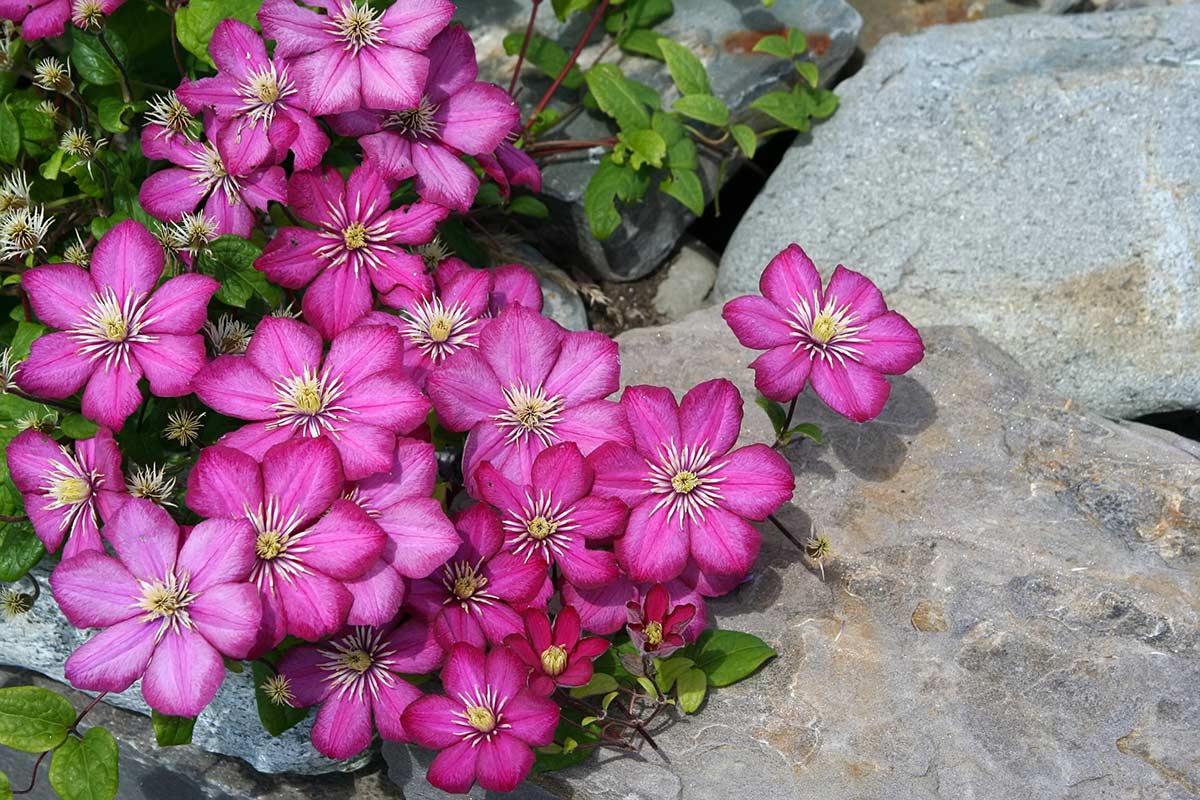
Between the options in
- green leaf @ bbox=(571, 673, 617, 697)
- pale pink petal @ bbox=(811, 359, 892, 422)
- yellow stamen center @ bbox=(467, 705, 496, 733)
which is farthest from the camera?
pale pink petal @ bbox=(811, 359, 892, 422)

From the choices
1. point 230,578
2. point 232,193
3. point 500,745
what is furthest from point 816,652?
point 232,193

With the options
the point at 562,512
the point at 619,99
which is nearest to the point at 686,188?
the point at 619,99

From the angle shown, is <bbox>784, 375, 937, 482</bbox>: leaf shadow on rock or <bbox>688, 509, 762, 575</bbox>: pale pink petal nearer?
<bbox>688, 509, 762, 575</bbox>: pale pink petal

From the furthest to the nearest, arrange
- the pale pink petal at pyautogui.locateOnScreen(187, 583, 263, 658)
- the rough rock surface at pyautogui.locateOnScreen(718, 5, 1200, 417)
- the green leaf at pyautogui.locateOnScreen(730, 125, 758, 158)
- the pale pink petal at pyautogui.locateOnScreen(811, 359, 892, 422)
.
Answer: the green leaf at pyautogui.locateOnScreen(730, 125, 758, 158) < the rough rock surface at pyautogui.locateOnScreen(718, 5, 1200, 417) < the pale pink petal at pyautogui.locateOnScreen(811, 359, 892, 422) < the pale pink petal at pyautogui.locateOnScreen(187, 583, 263, 658)

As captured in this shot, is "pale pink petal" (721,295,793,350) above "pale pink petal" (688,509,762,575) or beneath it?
above

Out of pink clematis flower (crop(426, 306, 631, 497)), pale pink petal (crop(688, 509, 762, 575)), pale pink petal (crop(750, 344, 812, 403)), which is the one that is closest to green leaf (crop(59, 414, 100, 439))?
pink clematis flower (crop(426, 306, 631, 497))

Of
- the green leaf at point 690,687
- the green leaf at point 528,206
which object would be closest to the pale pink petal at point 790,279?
the green leaf at point 690,687

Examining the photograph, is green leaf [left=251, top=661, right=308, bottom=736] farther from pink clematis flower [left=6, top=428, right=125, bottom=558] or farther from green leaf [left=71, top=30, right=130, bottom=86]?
green leaf [left=71, top=30, right=130, bottom=86]

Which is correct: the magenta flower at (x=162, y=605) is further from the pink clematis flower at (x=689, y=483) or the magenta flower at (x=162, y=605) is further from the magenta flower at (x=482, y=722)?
the pink clematis flower at (x=689, y=483)
